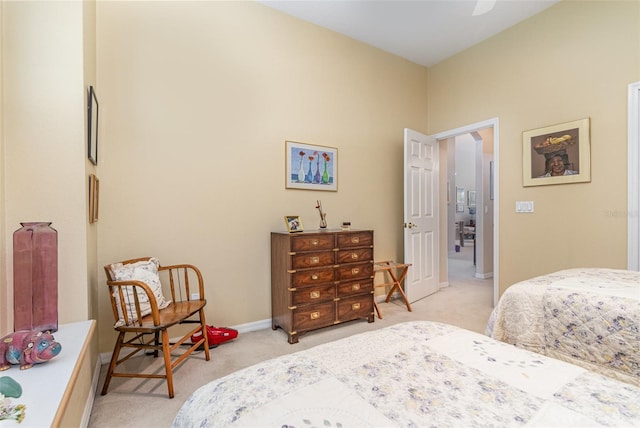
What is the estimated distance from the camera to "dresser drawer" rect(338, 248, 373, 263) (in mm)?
2852

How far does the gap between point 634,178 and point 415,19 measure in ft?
8.11

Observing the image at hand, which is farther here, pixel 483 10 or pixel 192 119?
pixel 483 10

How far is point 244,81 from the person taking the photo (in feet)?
9.32

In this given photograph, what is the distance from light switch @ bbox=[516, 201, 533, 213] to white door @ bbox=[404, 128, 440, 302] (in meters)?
1.01

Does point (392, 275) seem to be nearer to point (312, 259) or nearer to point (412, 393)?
point (312, 259)

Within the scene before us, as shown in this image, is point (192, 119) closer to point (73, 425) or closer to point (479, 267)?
point (73, 425)

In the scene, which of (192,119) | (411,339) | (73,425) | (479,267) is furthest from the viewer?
(479,267)

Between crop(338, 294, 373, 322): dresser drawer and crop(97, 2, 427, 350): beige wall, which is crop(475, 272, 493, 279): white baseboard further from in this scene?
crop(338, 294, 373, 322): dresser drawer

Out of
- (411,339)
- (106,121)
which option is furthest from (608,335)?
(106,121)

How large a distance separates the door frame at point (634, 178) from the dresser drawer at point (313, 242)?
2476 millimetres

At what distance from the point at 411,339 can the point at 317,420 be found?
58 cm

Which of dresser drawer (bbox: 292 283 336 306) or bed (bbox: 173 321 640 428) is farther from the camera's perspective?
dresser drawer (bbox: 292 283 336 306)

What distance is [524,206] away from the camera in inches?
126

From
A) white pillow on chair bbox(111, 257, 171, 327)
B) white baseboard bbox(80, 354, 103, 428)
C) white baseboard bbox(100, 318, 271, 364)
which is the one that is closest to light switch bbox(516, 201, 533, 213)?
white baseboard bbox(100, 318, 271, 364)
